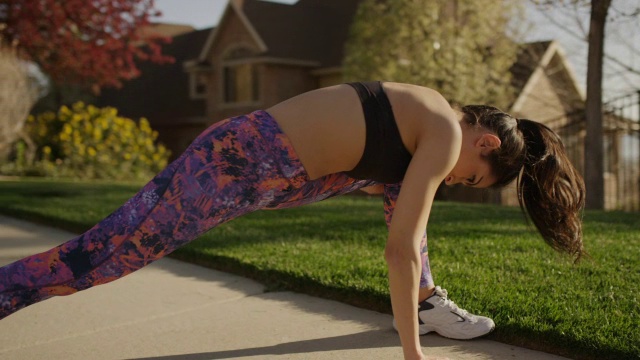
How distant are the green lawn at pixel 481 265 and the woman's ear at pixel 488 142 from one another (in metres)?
0.82

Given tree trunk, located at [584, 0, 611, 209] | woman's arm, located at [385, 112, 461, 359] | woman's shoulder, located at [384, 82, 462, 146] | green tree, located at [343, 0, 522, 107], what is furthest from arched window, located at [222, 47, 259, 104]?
woman's arm, located at [385, 112, 461, 359]

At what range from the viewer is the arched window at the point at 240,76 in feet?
72.6

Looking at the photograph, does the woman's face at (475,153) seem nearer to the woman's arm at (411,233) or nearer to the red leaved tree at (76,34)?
the woman's arm at (411,233)

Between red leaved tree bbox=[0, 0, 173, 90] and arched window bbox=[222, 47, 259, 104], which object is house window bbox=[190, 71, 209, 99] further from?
red leaved tree bbox=[0, 0, 173, 90]


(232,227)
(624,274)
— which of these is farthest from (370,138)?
(232,227)

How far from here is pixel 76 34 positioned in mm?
16141

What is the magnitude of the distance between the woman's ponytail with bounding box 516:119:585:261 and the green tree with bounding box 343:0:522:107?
12.6 m

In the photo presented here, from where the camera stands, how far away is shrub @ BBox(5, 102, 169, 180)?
15383mm

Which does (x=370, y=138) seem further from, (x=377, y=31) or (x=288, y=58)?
(x=288, y=58)

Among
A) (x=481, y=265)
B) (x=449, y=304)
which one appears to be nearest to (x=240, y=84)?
(x=481, y=265)

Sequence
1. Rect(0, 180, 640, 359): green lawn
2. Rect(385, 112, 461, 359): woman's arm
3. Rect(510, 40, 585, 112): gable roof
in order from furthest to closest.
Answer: Rect(510, 40, 585, 112): gable roof, Rect(0, 180, 640, 359): green lawn, Rect(385, 112, 461, 359): woman's arm

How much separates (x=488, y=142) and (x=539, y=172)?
27cm

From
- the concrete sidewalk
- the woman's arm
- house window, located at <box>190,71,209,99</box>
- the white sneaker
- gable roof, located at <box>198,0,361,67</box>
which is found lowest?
the concrete sidewalk

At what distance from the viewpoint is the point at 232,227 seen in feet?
19.6
